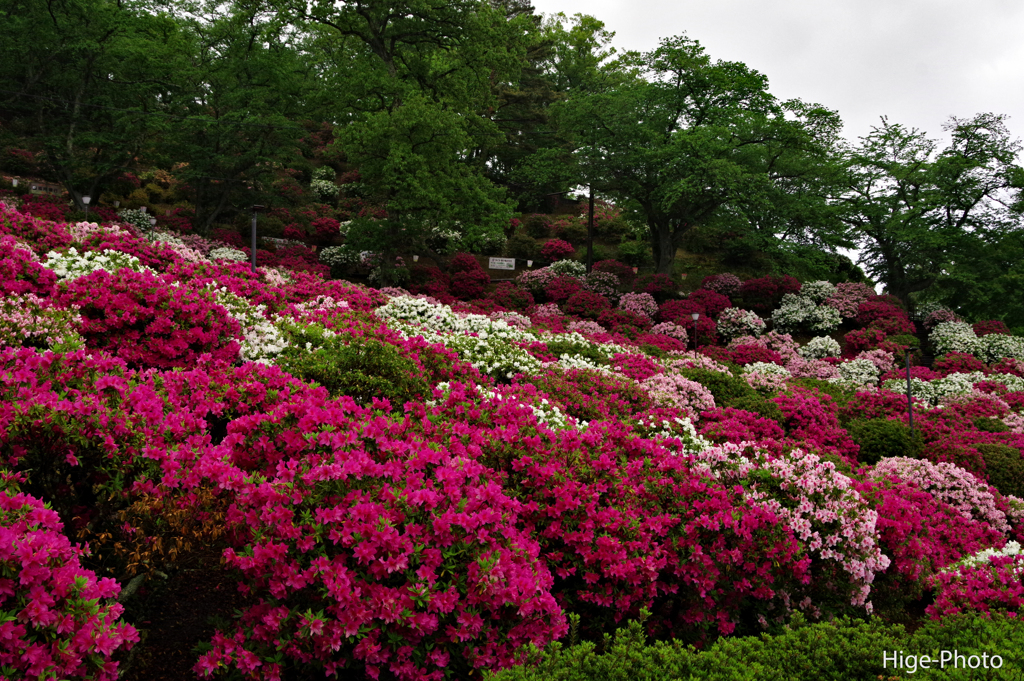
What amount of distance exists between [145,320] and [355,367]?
7.18 feet

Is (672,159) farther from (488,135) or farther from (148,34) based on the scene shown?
(148,34)

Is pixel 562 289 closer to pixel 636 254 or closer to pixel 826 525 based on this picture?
pixel 636 254

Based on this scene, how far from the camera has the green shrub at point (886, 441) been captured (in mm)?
9789

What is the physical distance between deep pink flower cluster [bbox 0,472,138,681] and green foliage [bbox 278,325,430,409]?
3.45 m

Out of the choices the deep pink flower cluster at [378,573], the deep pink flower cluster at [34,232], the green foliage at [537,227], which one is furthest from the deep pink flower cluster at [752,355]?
the green foliage at [537,227]

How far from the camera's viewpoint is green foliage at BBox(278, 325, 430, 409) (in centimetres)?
622

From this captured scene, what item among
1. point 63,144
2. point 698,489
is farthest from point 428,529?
point 63,144

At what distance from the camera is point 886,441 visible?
9883mm

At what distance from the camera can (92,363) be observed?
455 cm

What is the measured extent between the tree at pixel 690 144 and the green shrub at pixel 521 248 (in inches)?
263

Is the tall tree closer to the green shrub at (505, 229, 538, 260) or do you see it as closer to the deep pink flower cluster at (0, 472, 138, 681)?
the green shrub at (505, 229, 538, 260)

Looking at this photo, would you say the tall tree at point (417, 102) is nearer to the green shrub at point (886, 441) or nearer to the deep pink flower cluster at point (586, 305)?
the deep pink flower cluster at point (586, 305)

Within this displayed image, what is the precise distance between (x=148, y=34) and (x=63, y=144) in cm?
746

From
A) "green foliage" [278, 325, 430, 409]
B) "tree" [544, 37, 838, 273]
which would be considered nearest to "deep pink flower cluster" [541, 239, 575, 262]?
"tree" [544, 37, 838, 273]
